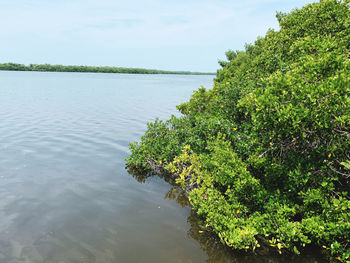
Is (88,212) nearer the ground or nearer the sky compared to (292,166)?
nearer the ground

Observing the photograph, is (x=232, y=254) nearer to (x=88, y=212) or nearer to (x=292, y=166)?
(x=292, y=166)

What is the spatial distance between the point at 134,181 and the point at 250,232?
5.26 meters

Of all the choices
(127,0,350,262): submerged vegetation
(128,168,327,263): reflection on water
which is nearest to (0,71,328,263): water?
(128,168,327,263): reflection on water

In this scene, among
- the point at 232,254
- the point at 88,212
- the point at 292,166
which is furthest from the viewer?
the point at 88,212

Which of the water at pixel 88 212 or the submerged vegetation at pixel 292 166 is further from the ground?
the submerged vegetation at pixel 292 166

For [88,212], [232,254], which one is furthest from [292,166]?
[88,212]

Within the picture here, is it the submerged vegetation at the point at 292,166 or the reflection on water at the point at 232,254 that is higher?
the submerged vegetation at the point at 292,166

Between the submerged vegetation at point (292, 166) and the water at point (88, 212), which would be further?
the water at point (88, 212)

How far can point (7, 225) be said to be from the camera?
6449mm

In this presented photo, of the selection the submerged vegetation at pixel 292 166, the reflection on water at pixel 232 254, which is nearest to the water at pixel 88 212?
the reflection on water at pixel 232 254

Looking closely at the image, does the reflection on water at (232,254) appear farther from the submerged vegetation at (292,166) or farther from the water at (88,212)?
the submerged vegetation at (292,166)

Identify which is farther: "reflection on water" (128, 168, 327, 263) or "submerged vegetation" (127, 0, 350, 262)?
"reflection on water" (128, 168, 327, 263)

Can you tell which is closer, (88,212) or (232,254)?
(232,254)

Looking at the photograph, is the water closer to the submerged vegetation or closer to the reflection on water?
the reflection on water
